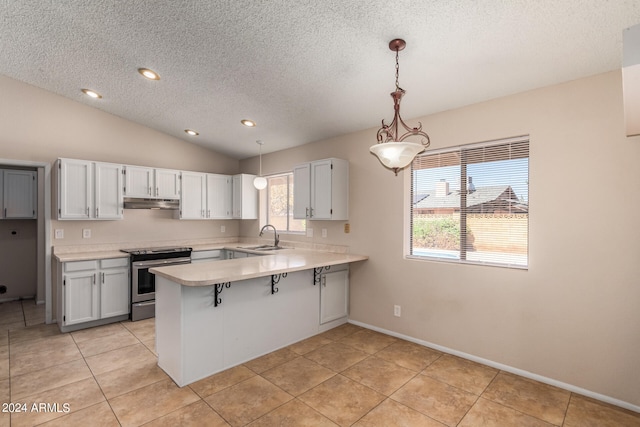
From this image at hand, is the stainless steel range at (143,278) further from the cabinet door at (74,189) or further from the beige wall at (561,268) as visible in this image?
the beige wall at (561,268)

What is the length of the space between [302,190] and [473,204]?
2.14 m

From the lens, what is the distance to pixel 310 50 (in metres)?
2.50

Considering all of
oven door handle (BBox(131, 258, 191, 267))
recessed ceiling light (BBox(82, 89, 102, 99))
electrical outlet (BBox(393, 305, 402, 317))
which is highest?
recessed ceiling light (BBox(82, 89, 102, 99))

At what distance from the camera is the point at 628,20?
6.24ft

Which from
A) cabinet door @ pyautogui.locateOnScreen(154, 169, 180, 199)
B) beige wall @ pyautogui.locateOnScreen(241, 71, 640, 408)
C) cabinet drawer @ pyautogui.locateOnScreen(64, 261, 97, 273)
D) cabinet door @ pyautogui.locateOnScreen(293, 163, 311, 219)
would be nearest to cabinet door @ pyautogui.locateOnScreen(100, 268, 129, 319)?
cabinet drawer @ pyautogui.locateOnScreen(64, 261, 97, 273)

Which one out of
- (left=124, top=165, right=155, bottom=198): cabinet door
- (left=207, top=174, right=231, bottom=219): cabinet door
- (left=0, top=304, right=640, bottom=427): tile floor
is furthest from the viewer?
(left=207, top=174, right=231, bottom=219): cabinet door

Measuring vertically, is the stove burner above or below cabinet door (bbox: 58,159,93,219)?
below

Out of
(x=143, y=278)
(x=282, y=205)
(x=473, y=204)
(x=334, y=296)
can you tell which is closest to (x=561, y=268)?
(x=473, y=204)

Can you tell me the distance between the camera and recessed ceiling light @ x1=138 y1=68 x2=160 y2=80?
3111 mm

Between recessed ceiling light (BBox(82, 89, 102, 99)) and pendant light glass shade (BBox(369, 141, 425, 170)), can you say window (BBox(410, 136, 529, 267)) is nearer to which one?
pendant light glass shade (BBox(369, 141, 425, 170))

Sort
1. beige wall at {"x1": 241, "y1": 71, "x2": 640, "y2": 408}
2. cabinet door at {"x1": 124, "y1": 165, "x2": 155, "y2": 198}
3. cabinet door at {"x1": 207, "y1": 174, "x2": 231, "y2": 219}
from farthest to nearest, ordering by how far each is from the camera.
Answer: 1. cabinet door at {"x1": 207, "y1": 174, "x2": 231, "y2": 219}
2. cabinet door at {"x1": 124, "y1": 165, "x2": 155, "y2": 198}
3. beige wall at {"x1": 241, "y1": 71, "x2": 640, "y2": 408}

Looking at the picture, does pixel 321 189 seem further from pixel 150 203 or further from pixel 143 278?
pixel 143 278

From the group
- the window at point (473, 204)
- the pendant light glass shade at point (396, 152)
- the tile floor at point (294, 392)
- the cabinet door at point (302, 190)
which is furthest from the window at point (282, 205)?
the pendant light glass shade at point (396, 152)

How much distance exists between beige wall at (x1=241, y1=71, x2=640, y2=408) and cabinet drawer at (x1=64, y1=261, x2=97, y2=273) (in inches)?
151
